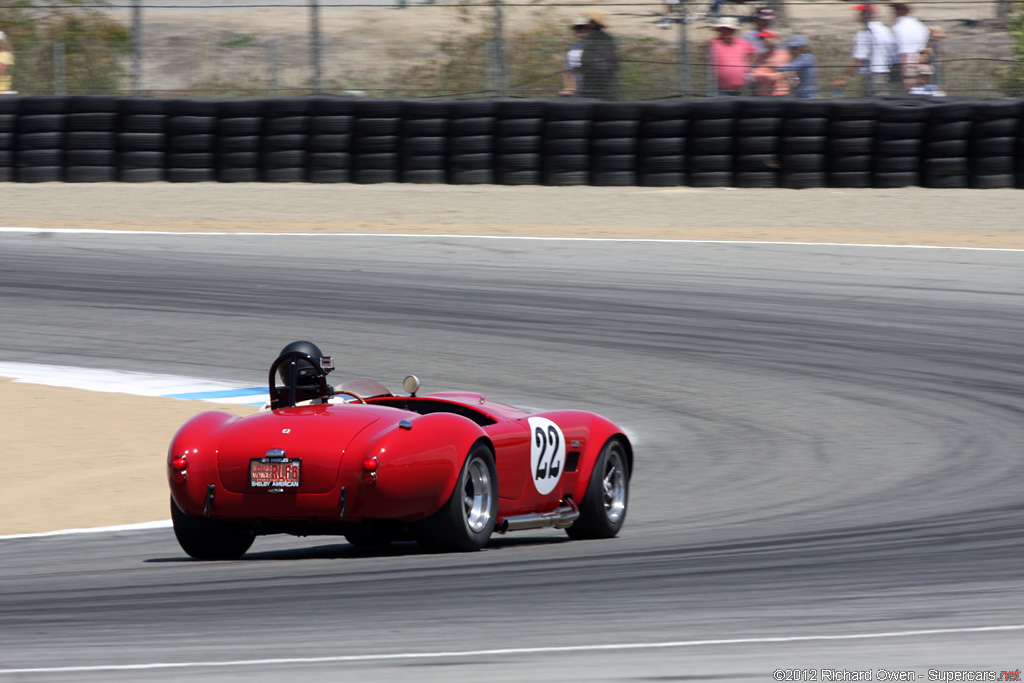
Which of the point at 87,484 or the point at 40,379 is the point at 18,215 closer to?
the point at 40,379

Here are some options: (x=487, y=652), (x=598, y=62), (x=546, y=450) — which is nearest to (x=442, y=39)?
(x=598, y=62)

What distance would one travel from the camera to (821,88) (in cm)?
1797

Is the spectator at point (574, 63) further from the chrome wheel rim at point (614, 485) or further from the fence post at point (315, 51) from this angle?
the chrome wheel rim at point (614, 485)

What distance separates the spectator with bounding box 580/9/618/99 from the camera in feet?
60.9

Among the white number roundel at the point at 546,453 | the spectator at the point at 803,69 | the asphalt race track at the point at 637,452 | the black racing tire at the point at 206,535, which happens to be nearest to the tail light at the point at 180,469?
the black racing tire at the point at 206,535

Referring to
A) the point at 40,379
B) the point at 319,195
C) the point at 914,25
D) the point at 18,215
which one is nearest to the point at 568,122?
the point at 319,195

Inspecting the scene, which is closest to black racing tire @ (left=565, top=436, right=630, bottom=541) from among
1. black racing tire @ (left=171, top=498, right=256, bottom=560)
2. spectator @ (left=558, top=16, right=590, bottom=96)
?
black racing tire @ (left=171, top=498, right=256, bottom=560)

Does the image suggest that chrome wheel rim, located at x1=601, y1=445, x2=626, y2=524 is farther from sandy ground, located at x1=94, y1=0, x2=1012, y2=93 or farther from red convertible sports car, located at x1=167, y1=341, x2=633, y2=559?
sandy ground, located at x1=94, y1=0, x2=1012, y2=93

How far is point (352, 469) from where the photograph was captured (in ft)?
18.3

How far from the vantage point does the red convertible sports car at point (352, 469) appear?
221 inches

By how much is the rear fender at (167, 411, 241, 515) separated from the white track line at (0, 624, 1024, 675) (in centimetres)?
166

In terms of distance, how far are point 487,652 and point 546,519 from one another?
2.19m

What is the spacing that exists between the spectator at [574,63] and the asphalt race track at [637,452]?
3.75m

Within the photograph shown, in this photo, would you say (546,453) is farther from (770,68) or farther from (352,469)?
(770,68)
